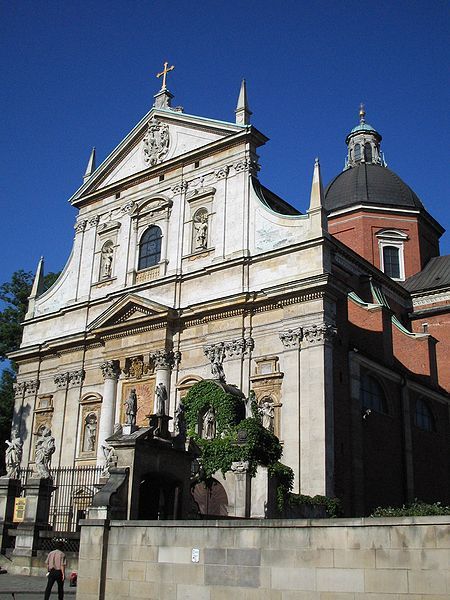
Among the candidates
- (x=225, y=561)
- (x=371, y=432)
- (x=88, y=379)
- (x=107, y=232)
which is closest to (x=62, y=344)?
(x=88, y=379)

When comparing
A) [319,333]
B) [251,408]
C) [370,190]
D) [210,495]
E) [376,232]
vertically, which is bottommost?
[210,495]

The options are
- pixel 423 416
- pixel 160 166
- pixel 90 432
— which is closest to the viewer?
pixel 423 416

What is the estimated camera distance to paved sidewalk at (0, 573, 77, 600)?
1383 cm

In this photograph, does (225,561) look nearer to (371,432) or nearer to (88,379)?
(371,432)

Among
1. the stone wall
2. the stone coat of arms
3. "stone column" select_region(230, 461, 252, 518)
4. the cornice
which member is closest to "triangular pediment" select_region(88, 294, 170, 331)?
the cornice

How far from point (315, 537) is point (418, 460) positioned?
18.8 metres

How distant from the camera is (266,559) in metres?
11.0

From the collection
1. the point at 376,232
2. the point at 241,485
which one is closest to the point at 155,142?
the point at 376,232

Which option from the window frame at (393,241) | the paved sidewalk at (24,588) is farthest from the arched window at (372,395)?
the window frame at (393,241)

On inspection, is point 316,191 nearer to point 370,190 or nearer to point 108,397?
point 108,397

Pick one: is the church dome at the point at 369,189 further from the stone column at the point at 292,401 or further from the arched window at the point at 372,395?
the stone column at the point at 292,401

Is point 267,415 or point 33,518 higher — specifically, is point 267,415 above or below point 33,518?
above

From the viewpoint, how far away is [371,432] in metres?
25.7

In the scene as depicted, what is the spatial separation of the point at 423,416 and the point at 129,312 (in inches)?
504
